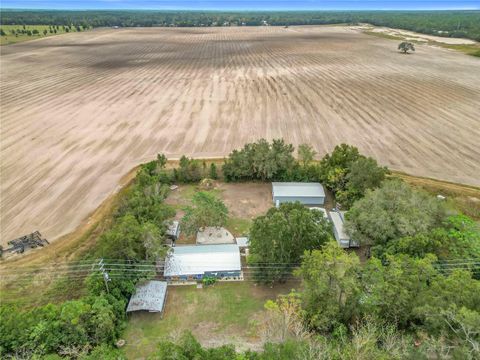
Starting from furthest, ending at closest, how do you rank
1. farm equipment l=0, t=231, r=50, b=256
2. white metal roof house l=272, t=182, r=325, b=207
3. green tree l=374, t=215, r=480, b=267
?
1. white metal roof house l=272, t=182, r=325, b=207
2. farm equipment l=0, t=231, r=50, b=256
3. green tree l=374, t=215, r=480, b=267

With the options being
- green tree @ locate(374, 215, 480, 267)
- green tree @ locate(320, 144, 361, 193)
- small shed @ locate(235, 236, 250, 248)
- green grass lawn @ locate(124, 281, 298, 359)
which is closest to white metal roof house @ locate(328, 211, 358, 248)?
green tree @ locate(374, 215, 480, 267)

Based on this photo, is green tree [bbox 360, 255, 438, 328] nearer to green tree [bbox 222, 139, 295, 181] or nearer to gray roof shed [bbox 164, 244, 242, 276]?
gray roof shed [bbox 164, 244, 242, 276]

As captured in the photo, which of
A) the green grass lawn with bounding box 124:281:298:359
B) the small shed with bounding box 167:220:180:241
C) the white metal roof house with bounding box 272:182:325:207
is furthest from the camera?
the white metal roof house with bounding box 272:182:325:207

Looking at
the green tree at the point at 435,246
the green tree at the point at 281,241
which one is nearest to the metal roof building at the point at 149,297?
the green tree at the point at 281,241

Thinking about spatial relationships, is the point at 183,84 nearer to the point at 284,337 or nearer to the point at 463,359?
the point at 284,337

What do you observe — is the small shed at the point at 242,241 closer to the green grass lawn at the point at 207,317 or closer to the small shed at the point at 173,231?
the green grass lawn at the point at 207,317

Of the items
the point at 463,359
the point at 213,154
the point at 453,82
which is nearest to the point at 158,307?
the point at 463,359
